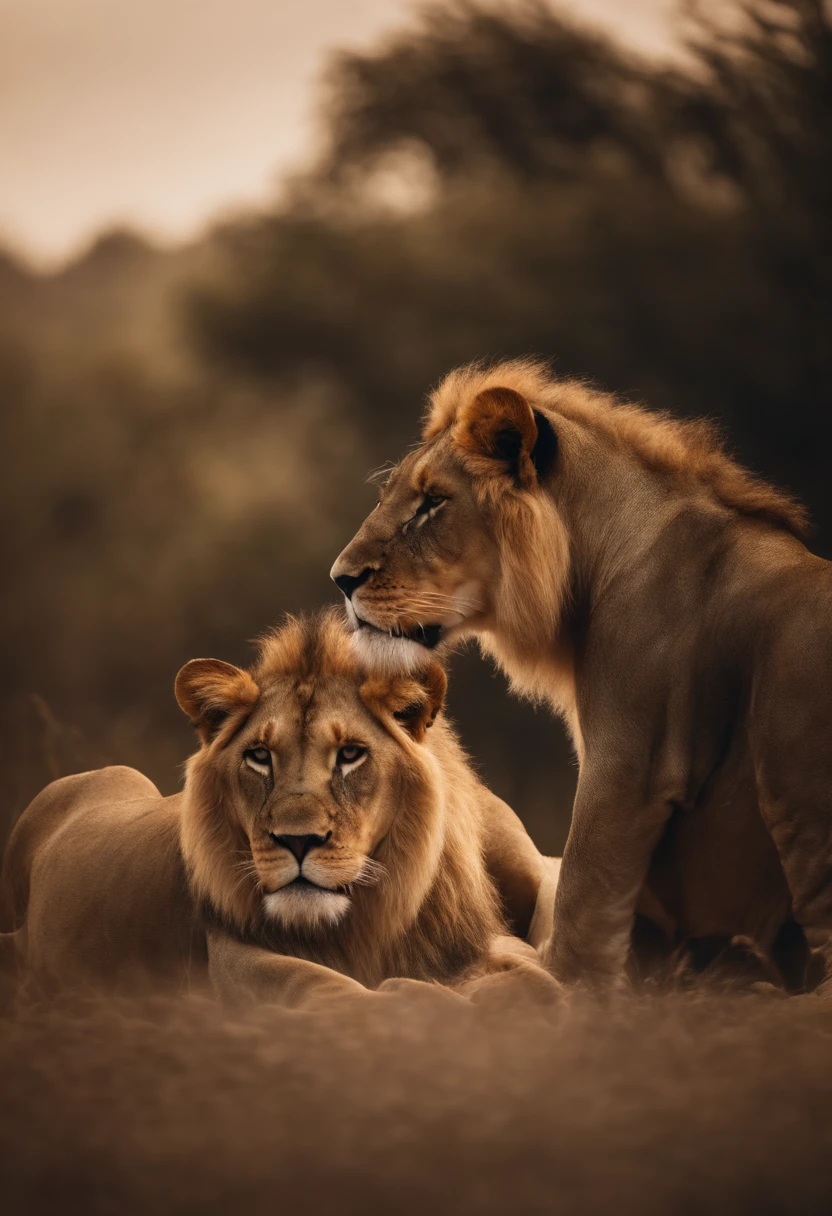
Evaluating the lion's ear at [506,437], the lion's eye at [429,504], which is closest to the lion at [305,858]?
the lion's eye at [429,504]

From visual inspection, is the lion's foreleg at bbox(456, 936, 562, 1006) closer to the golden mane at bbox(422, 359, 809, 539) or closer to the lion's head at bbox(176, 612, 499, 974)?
the lion's head at bbox(176, 612, 499, 974)

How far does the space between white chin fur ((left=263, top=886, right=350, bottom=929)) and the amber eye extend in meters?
0.22

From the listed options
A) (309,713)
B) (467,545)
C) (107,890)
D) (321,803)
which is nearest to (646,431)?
(467,545)

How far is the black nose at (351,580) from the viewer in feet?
8.84

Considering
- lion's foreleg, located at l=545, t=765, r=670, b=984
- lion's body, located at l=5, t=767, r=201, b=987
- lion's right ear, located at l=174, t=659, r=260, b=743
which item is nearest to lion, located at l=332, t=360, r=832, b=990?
lion's foreleg, located at l=545, t=765, r=670, b=984

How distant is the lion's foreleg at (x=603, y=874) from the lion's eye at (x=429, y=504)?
0.56 metres

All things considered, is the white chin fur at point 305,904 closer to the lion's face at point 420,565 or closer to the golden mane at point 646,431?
the lion's face at point 420,565

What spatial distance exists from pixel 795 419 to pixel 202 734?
3545mm

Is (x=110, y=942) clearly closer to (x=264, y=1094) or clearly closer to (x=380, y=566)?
(x=380, y=566)

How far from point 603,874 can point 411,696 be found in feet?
1.68

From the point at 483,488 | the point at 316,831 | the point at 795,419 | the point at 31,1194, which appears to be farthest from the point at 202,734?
the point at 795,419

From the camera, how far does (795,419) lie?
224 inches

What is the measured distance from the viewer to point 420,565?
266cm

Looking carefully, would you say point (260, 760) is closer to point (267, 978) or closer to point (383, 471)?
point (267, 978)
